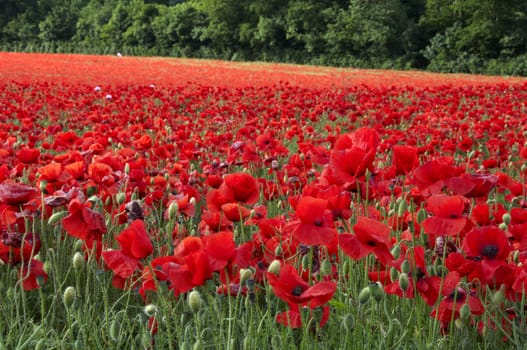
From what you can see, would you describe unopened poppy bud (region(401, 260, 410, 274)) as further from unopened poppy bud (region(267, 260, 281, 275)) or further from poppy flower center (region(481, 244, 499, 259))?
unopened poppy bud (region(267, 260, 281, 275))

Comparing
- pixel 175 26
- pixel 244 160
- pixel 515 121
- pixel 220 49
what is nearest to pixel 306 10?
pixel 220 49

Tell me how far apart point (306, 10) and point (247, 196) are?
35.6m

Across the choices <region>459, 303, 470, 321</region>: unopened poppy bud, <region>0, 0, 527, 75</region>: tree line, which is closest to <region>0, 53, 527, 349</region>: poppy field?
<region>459, 303, 470, 321</region>: unopened poppy bud

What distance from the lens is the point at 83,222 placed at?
170cm

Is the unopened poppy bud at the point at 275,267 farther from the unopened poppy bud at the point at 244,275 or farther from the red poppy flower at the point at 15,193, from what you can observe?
the red poppy flower at the point at 15,193

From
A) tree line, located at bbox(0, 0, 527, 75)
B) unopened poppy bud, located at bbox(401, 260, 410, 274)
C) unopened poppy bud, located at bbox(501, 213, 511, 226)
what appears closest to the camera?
unopened poppy bud, located at bbox(401, 260, 410, 274)

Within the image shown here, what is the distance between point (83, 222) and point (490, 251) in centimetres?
98

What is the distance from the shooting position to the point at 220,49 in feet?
128

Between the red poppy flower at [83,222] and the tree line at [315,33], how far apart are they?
29.4 metres

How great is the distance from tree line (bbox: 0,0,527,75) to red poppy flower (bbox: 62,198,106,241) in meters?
29.4

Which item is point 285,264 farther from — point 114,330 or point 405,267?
point 114,330

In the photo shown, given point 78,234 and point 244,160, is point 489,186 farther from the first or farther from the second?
point 244,160

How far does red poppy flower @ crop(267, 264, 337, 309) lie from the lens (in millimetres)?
1234

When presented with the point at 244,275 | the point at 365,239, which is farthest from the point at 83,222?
the point at 365,239
